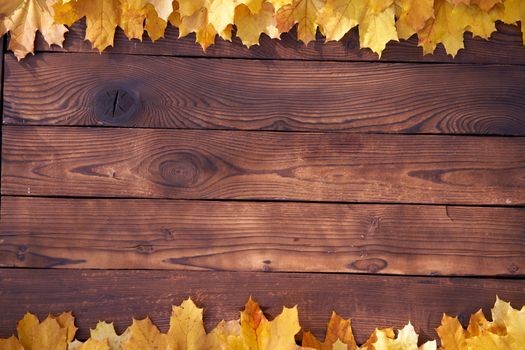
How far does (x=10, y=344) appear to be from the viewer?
171 centimetres

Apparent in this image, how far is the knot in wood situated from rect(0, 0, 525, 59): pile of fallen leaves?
0.42 feet

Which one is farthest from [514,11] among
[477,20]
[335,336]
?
[335,336]

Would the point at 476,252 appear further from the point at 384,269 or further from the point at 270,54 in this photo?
the point at 270,54

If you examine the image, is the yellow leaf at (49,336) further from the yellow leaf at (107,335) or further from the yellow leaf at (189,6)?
the yellow leaf at (189,6)

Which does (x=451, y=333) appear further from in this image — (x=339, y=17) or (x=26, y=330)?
(x=26, y=330)

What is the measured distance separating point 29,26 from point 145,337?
0.92 m

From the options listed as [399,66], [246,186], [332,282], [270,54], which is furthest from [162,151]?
[399,66]

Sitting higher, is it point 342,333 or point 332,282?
point 332,282

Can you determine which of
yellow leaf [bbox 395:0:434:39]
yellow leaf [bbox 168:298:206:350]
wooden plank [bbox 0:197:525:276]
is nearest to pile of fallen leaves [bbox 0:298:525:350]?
yellow leaf [bbox 168:298:206:350]

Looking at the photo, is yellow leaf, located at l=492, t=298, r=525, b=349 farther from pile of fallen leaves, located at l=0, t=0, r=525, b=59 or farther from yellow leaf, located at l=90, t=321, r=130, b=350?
yellow leaf, located at l=90, t=321, r=130, b=350

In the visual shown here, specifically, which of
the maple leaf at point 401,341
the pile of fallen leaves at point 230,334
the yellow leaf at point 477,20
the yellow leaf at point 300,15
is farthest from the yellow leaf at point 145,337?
the yellow leaf at point 477,20

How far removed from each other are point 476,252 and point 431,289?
17 centimetres

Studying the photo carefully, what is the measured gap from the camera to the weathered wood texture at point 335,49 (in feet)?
5.86

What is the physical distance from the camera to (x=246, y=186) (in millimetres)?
1782
